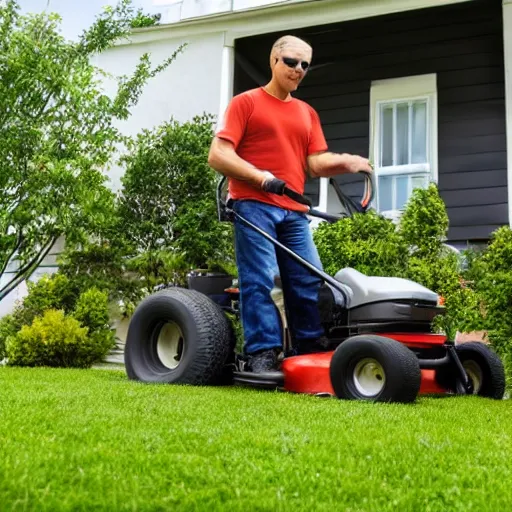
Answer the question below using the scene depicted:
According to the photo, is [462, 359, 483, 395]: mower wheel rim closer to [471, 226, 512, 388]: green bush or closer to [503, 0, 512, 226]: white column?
[471, 226, 512, 388]: green bush

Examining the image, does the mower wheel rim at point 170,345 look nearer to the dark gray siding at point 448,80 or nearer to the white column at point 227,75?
the dark gray siding at point 448,80

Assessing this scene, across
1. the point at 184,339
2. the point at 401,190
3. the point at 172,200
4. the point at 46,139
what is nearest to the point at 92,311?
the point at 172,200

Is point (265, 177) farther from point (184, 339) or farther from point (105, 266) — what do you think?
point (105, 266)

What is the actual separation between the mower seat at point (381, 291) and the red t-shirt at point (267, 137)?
0.72 m

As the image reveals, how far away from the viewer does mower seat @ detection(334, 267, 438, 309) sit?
13.6 ft

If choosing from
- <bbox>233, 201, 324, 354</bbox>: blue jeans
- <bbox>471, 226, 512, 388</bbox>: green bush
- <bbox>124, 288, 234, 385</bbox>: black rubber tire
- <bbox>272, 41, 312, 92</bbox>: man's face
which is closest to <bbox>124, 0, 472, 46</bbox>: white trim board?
<bbox>471, 226, 512, 388</bbox>: green bush

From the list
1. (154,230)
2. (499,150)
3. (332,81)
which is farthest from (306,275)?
(332,81)

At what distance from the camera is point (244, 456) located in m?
2.22

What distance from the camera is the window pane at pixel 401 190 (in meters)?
9.20

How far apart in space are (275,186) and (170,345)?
4.42 ft

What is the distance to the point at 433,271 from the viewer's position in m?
6.81

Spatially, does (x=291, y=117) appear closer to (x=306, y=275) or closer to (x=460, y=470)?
Result: (x=306, y=275)

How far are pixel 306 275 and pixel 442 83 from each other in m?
5.80

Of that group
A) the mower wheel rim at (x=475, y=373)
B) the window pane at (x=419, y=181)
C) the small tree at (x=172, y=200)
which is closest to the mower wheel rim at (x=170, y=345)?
the mower wheel rim at (x=475, y=373)
